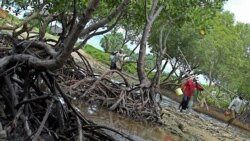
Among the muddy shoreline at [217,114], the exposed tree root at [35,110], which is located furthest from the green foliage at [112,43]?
the exposed tree root at [35,110]

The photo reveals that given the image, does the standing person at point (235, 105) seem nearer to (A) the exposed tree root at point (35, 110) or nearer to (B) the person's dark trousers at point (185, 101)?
(B) the person's dark trousers at point (185, 101)

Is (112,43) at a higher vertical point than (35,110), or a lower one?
higher

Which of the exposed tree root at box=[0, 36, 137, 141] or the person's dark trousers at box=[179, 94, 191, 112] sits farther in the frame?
the person's dark trousers at box=[179, 94, 191, 112]

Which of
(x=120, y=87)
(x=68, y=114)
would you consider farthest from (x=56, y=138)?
(x=120, y=87)

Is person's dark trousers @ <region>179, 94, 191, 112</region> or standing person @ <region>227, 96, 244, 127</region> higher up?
standing person @ <region>227, 96, 244, 127</region>

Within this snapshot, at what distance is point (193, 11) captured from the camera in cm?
1981

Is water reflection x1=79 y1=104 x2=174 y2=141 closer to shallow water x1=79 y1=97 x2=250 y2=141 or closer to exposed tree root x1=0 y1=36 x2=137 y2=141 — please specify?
shallow water x1=79 y1=97 x2=250 y2=141

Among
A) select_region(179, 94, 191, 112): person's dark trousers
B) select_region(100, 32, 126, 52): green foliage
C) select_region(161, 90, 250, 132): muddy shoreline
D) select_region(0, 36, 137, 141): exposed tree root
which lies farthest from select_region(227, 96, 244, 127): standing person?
select_region(100, 32, 126, 52): green foliage

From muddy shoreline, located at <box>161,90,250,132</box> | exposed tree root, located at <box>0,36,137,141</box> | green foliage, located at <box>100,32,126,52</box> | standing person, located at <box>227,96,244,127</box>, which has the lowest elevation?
muddy shoreline, located at <box>161,90,250,132</box>

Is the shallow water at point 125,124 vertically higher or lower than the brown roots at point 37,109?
lower

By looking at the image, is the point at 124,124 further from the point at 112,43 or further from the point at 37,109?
the point at 112,43

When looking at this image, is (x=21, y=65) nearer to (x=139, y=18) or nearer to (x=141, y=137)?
(x=141, y=137)

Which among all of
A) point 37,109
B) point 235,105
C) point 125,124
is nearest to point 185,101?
point 235,105

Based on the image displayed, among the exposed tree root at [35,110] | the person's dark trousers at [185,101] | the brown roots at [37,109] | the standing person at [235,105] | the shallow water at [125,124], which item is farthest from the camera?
the standing person at [235,105]
